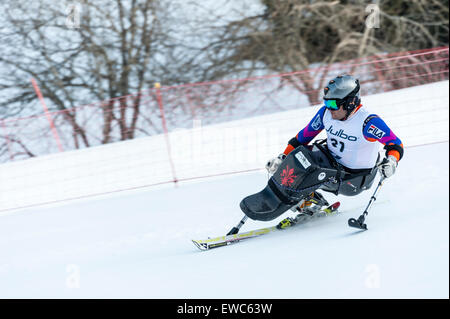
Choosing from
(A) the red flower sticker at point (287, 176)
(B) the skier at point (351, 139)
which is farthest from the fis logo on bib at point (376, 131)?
(A) the red flower sticker at point (287, 176)

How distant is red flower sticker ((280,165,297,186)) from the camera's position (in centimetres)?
410

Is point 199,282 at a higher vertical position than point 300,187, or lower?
lower

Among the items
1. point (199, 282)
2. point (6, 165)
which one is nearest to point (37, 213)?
point (6, 165)

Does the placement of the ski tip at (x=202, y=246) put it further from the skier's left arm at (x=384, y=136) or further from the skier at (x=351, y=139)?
the skier's left arm at (x=384, y=136)

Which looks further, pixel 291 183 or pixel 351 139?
pixel 351 139

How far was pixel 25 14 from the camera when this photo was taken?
12.1m

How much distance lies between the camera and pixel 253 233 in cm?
448

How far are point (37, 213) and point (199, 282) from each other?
3793 mm

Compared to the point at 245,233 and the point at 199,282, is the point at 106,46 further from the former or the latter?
the point at 199,282

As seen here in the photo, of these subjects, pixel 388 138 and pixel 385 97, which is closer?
pixel 388 138

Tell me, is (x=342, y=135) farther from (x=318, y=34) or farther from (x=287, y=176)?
(x=318, y=34)

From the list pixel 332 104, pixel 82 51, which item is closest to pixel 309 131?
pixel 332 104

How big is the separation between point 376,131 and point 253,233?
54.6 inches

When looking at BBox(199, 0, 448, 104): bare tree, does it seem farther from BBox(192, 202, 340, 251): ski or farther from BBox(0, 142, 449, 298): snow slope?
BBox(192, 202, 340, 251): ski
